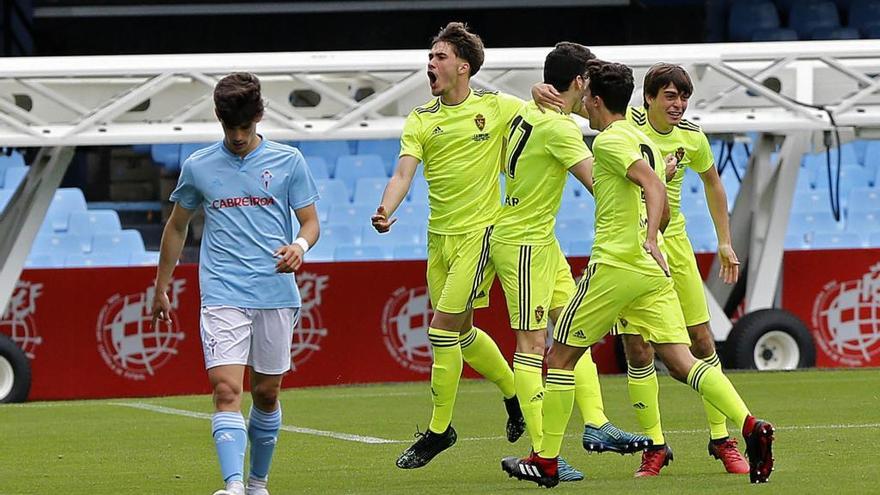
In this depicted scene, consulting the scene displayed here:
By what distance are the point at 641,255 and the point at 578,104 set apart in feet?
3.71

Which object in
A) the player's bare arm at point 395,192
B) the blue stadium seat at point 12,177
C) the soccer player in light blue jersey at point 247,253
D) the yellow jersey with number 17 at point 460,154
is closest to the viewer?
the soccer player in light blue jersey at point 247,253

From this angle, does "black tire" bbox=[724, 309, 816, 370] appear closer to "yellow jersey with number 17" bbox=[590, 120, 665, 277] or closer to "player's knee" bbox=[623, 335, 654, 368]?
"player's knee" bbox=[623, 335, 654, 368]

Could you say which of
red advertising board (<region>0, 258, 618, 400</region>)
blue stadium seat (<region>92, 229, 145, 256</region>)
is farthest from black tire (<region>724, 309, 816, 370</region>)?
blue stadium seat (<region>92, 229, 145, 256</region>)

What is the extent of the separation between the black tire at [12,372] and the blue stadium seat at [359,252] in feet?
16.9

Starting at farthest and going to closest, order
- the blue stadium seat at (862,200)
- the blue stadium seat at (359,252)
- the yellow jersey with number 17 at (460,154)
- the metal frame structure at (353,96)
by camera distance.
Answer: the blue stadium seat at (862,200) → the blue stadium seat at (359,252) → the metal frame structure at (353,96) → the yellow jersey with number 17 at (460,154)

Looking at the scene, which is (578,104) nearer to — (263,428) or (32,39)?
(263,428)

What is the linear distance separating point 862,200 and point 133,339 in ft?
32.4

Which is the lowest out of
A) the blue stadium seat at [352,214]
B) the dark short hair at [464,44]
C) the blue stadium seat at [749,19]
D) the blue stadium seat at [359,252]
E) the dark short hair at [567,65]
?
the blue stadium seat at [359,252]

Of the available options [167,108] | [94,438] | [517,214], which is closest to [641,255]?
[517,214]

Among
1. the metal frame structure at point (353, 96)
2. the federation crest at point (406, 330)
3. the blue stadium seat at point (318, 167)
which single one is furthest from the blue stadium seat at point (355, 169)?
the metal frame structure at point (353, 96)

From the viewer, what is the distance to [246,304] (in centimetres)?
701

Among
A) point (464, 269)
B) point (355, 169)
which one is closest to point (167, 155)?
point (355, 169)

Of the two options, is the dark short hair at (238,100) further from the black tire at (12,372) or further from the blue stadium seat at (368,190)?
the blue stadium seat at (368,190)

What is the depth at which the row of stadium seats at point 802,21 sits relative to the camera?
2398cm
